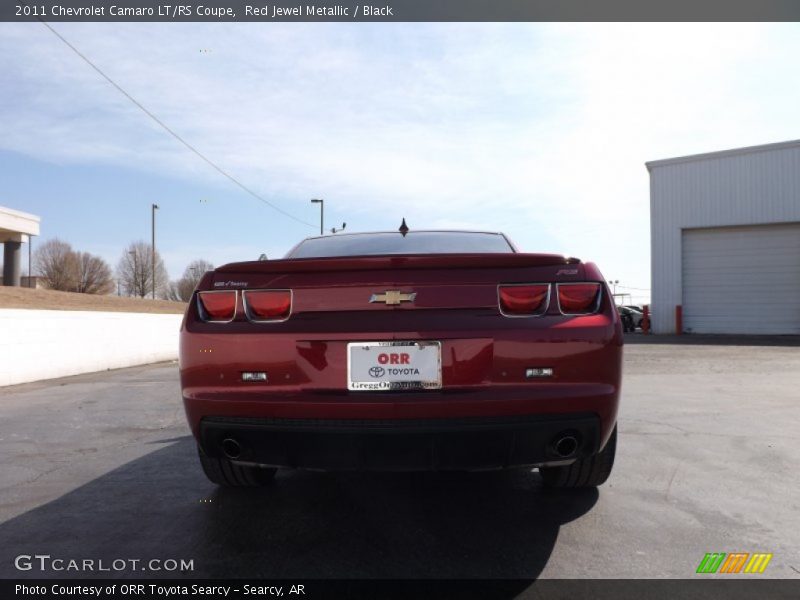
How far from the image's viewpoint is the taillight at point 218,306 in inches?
107

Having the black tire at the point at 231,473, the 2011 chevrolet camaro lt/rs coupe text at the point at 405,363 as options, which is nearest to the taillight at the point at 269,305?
the 2011 chevrolet camaro lt/rs coupe text at the point at 405,363

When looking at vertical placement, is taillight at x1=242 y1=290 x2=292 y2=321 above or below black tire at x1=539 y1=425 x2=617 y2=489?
above

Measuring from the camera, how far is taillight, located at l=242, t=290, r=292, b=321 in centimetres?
265

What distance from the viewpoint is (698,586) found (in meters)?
2.29

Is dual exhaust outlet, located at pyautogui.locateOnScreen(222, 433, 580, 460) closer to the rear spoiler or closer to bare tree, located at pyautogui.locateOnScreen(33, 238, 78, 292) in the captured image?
the rear spoiler

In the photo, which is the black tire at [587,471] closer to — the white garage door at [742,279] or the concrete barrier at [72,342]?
the concrete barrier at [72,342]

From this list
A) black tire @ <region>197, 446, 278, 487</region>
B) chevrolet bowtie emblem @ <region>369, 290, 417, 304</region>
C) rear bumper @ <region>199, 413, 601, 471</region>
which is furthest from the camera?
black tire @ <region>197, 446, 278, 487</region>

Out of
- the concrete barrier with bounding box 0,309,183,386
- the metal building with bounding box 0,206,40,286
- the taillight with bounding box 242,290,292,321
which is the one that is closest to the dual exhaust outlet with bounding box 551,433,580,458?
the taillight with bounding box 242,290,292,321

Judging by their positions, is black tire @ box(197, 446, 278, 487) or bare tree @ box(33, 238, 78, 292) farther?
bare tree @ box(33, 238, 78, 292)

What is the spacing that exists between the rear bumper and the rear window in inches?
48.6

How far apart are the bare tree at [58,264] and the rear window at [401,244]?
59291 millimetres

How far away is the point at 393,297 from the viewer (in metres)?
2.59

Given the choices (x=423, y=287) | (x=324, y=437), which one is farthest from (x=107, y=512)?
(x=423, y=287)

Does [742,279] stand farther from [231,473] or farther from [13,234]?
[13,234]
